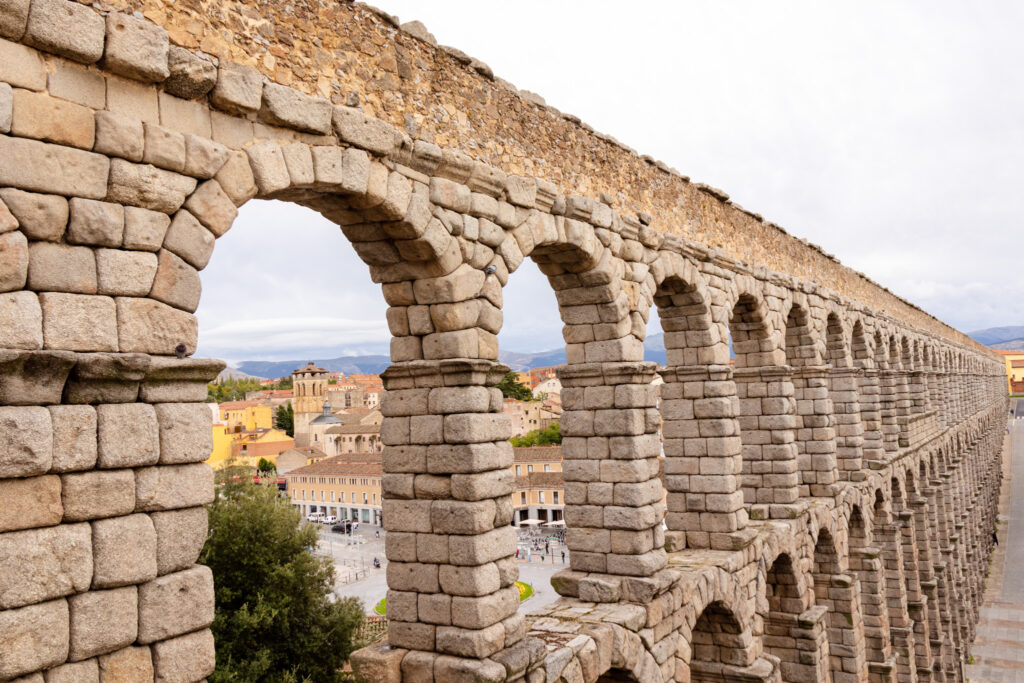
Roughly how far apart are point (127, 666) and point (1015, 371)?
123m

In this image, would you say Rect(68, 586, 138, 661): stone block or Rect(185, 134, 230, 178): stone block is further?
Rect(185, 134, 230, 178): stone block

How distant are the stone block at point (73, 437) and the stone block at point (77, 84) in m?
1.62

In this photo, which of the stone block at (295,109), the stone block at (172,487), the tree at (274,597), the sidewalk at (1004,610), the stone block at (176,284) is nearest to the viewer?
the stone block at (172,487)

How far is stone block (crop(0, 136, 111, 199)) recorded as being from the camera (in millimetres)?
3896

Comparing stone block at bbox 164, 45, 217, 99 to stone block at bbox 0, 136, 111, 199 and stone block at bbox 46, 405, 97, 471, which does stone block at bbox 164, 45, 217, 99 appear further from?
stone block at bbox 46, 405, 97, 471

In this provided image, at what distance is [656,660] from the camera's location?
841 cm

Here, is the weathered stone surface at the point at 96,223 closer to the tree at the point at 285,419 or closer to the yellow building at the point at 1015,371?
the tree at the point at 285,419

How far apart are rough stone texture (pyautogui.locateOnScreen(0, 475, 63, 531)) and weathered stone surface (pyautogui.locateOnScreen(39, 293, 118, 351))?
0.66 m

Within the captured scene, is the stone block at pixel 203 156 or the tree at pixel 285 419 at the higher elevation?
the stone block at pixel 203 156

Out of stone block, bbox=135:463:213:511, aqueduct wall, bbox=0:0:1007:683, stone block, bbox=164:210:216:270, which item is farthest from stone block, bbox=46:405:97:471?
stone block, bbox=164:210:216:270

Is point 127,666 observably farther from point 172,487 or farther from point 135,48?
point 135,48

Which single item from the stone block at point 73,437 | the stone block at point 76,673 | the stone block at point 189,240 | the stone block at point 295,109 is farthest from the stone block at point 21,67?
the stone block at point 76,673

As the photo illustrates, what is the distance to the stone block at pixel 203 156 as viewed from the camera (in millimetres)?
4660

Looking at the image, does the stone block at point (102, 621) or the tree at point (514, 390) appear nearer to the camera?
the stone block at point (102, 621)
